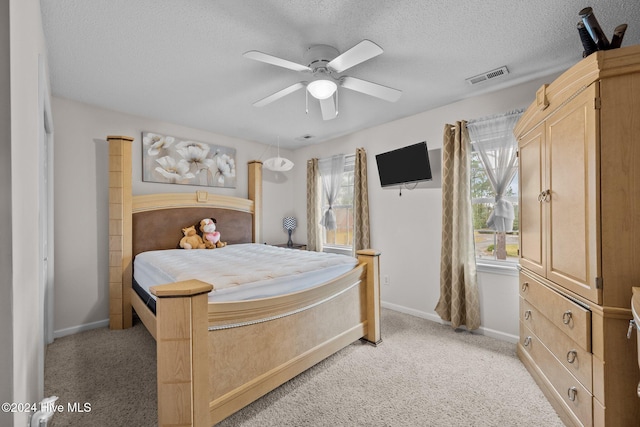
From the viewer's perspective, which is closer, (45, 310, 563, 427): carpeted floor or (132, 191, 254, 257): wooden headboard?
(45, 310, 563, 427): carpeted floor

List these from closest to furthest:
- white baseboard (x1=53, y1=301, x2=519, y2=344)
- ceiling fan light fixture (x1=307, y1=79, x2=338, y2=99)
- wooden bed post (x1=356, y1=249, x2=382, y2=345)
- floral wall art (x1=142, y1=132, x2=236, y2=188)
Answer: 1. ceiling fan light fixture (x1=307, y1=79, x2=338, y2=99)
2. wooden bed post (x1=356, y1=249, x2=382, y2=345)
3. white baseboard (x1=53, y1=301, x2=519, y2=344)
4. floral wall art (x1=142, y1=132, x2=236, y2=188)

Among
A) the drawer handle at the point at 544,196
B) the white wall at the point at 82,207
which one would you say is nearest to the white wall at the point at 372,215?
the white wall at the point at 82,207

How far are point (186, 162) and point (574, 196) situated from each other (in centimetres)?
399

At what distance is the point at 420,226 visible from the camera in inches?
131

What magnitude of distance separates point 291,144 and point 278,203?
107 cm

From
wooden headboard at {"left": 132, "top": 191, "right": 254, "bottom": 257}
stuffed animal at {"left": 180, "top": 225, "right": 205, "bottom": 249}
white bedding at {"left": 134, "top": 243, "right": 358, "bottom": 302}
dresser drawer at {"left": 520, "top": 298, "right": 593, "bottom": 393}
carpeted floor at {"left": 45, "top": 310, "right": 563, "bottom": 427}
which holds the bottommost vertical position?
carpeted floor at {"left": 45, "top": 310, "right": 563, "bottom": 427}

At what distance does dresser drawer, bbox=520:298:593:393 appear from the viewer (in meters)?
1.43

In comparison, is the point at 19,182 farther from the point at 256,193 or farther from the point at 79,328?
the point at 256,193

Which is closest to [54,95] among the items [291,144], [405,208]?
[291,144]

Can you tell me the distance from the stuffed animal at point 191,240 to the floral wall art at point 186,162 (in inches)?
26.4

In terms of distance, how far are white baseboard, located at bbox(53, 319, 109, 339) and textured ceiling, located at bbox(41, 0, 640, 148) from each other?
7.92 ft

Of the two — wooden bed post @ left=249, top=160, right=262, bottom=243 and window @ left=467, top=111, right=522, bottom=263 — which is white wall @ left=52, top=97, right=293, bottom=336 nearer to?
wooden bed post @ left=249, top=160, right=262, bottom=243

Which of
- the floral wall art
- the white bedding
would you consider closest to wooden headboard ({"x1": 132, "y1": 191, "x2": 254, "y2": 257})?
the floral wall art

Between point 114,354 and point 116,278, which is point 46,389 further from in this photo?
point 116,278
